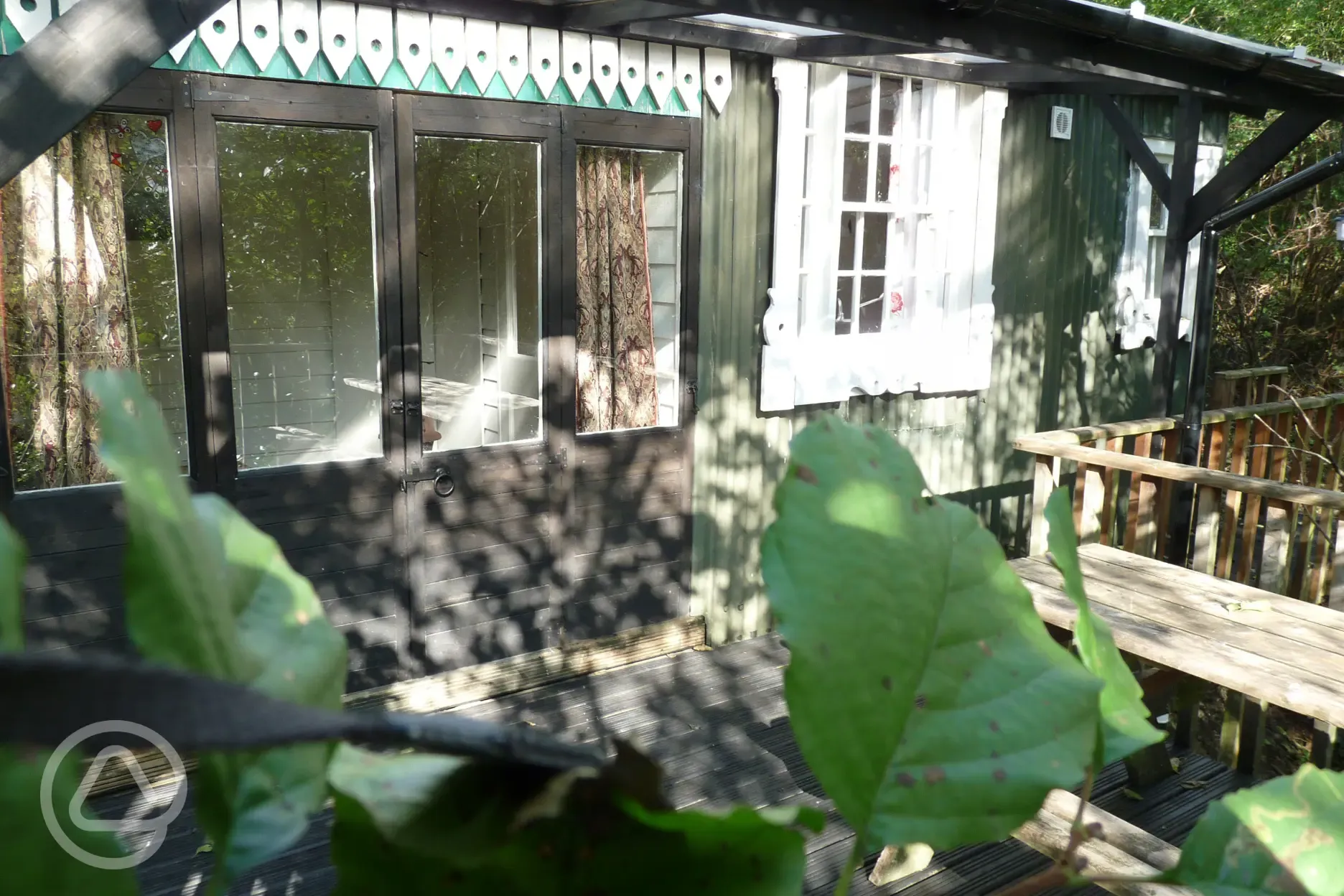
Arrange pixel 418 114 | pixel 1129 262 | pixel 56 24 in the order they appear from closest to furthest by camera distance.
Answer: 1. pixel 56 24
2. pixel 418 114
3. pixel 1129 262

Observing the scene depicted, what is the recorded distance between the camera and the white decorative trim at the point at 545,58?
13.0 ft

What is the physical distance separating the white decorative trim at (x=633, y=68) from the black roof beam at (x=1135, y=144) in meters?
2.62

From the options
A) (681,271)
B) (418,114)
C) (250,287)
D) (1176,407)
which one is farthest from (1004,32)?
(1176,407)

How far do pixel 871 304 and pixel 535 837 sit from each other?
5.11 m

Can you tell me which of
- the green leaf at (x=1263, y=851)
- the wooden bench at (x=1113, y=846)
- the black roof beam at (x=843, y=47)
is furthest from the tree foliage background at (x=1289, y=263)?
the green leaf at (x=1263, y=851)

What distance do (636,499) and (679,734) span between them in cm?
107

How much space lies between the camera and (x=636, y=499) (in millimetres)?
4648

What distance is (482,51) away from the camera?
12.6 ft

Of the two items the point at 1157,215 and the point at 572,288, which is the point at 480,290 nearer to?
the point at 572,288

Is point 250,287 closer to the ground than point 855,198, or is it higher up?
closer to the ground

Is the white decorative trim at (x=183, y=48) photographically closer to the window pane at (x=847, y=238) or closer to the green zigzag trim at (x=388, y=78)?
the green zigzag trim at (x=388, y=78)

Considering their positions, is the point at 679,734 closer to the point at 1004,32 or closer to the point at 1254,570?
the point at 1004,32

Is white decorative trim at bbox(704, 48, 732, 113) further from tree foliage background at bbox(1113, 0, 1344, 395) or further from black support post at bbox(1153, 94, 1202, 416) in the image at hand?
tree foliage background at bbox(1113, 0, 1344, 395)

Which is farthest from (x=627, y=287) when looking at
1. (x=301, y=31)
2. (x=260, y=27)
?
(x=260, y=27)
